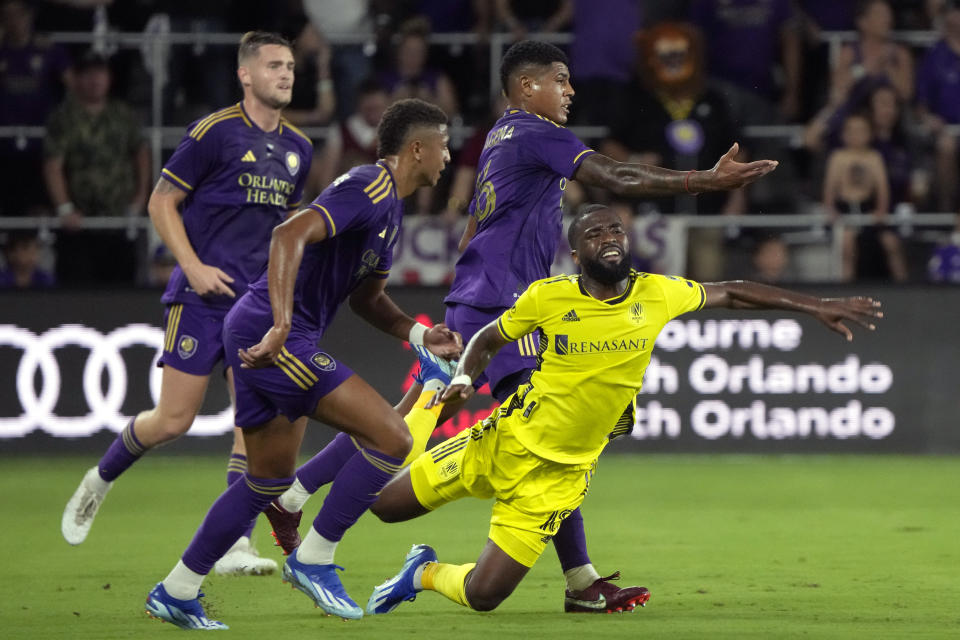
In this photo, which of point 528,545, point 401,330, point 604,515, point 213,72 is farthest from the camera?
point 213,72

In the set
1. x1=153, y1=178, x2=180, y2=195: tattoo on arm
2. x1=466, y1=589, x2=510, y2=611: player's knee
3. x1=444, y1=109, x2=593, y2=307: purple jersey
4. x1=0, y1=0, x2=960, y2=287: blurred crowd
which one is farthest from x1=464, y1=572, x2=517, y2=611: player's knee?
x1=0, y1=0, x2=960, y2=287: blurred crowd

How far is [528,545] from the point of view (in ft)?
18.8

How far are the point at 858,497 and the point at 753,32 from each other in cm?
577

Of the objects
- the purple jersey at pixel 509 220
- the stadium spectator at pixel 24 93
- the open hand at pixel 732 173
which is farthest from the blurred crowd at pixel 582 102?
the open hand at pixel 732 173

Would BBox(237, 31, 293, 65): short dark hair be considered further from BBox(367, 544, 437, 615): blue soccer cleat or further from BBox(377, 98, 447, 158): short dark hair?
BBox(367, 544, 437, 615): blue soccer cleat

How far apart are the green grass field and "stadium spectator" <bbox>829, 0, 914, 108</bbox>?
3.95 m

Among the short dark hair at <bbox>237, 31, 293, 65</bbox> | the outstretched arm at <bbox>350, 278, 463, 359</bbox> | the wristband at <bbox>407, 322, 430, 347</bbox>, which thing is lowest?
the wristband at <bbox>407, 322, 430, 347</bbox>

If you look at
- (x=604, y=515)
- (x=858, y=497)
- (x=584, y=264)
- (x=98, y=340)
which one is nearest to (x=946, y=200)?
(x=858, y=497)

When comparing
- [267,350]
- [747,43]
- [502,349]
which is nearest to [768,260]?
[747,43]

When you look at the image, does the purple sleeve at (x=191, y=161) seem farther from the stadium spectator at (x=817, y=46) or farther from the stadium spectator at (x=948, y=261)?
the stadium spectator at (x=817, y=46)

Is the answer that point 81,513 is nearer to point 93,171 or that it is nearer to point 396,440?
point 396,440

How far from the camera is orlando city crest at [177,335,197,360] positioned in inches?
283

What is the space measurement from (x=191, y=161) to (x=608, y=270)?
250 centimetres

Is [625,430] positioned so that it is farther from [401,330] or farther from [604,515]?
[604,515]
